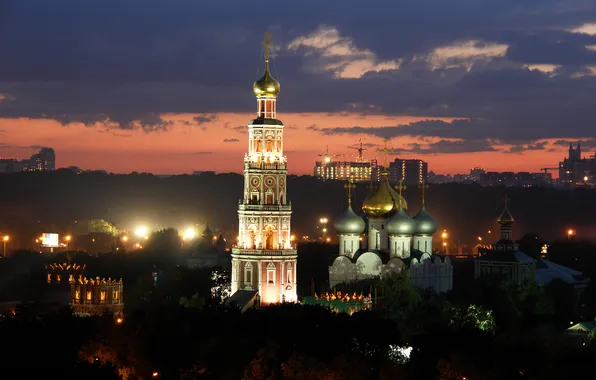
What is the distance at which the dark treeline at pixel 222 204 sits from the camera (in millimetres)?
153375

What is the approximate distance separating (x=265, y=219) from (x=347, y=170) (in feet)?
217

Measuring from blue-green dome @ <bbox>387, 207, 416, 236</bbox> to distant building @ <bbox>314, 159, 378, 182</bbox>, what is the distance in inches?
554

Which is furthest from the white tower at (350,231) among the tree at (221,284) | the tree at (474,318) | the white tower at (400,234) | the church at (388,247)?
the tree at (474,318)

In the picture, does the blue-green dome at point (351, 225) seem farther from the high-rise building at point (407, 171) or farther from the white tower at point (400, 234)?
the high-rise building at point (407, 171)

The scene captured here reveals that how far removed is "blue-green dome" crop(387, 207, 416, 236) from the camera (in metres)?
88.4

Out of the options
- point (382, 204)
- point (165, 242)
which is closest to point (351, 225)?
point (382, 204)

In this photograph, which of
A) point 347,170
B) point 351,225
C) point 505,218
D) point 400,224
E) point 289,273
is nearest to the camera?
point 289,273

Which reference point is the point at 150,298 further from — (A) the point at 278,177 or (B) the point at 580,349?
(B) the point at 580,349

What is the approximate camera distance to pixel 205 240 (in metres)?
138

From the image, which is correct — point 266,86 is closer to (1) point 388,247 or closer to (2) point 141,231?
(1) point 388,247

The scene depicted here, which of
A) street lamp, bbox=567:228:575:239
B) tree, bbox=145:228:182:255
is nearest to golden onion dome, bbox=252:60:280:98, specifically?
tree, bbox=145:228:182:255

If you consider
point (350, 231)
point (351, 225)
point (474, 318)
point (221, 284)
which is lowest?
point (474, 318)

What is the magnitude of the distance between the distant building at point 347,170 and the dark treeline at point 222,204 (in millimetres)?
1568

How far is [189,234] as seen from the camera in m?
150
